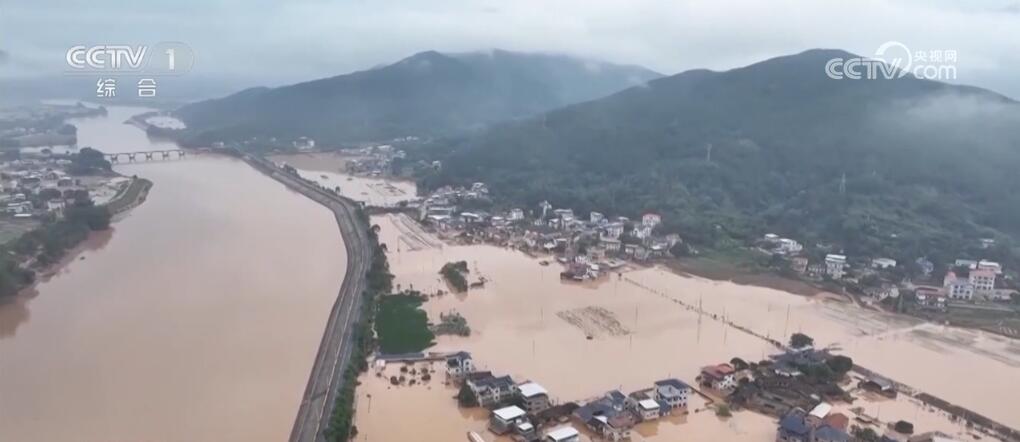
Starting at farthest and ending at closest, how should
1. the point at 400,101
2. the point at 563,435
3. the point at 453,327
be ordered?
1. the point at 400,101
2. the point at 453,327
3. the point at 563,435

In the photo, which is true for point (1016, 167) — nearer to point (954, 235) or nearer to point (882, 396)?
point (954, 235)

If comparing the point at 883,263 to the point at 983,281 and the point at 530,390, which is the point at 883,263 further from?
the point at 530,390

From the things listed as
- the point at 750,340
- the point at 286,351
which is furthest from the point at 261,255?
the point at 750,340

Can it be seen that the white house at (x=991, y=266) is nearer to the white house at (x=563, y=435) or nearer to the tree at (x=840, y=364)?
the tree at (x=840, y=364)

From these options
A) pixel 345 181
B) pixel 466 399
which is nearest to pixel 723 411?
pixel 466 399

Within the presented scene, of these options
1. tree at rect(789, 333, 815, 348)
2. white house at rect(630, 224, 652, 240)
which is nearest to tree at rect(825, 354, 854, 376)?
tree at rect(789, 333, 815, 348)

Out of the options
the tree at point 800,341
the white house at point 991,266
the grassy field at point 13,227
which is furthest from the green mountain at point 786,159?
the grassy field at point 13,227
